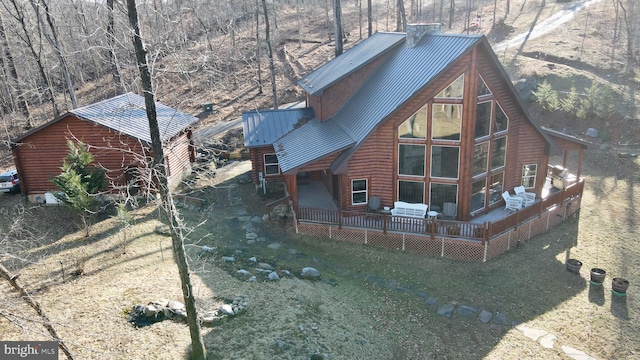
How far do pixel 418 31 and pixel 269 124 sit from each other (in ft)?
32.8

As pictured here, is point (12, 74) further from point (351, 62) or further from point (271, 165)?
point (351, 62)

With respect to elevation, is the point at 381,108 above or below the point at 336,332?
above

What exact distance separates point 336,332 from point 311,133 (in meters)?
12.0

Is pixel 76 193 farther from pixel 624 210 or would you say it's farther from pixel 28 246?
pixel 624 210

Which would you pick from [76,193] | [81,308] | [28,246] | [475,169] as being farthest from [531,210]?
[28,246]

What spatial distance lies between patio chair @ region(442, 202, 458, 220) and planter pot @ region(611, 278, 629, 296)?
6.22m

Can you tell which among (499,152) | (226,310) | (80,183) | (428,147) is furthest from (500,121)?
(80,183)

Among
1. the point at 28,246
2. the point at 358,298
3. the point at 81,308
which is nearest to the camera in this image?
the point at 81,308

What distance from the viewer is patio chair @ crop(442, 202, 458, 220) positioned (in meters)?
19.2

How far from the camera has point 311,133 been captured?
75.9 ft

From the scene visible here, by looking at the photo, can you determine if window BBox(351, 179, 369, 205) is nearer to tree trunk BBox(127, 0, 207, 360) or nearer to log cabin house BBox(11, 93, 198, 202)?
log cabin house BBox(11, 93, 198, 202)

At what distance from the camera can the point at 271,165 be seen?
2559 centimetres

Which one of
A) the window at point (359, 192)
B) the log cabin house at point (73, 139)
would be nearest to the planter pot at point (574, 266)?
the window at point (359, 192)

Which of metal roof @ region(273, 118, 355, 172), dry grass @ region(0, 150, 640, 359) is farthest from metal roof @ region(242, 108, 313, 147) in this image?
dry grass @ region(0, 150, 640, 359)
